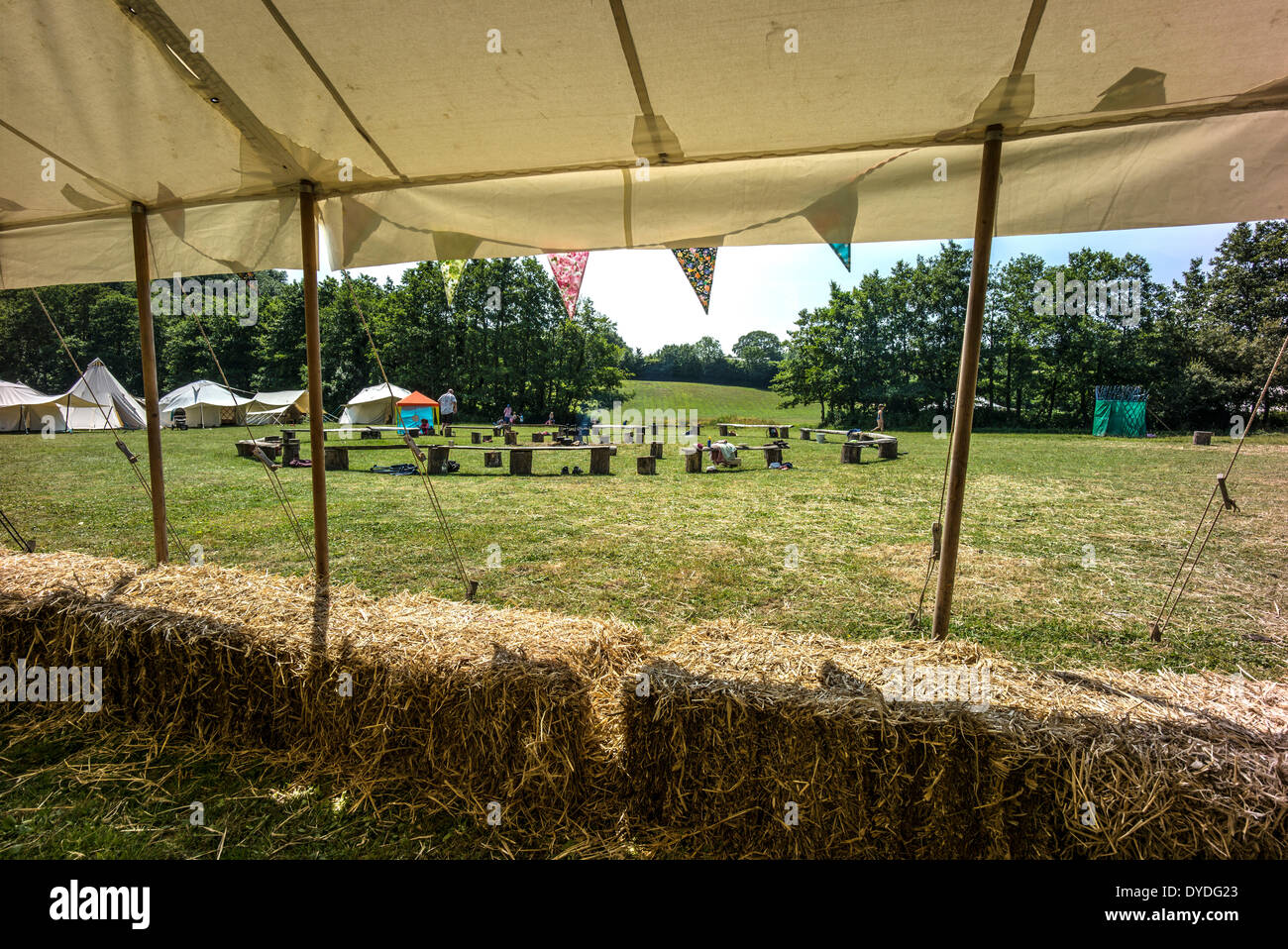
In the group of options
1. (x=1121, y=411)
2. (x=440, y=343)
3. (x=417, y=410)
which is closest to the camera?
(x=417, y=410)

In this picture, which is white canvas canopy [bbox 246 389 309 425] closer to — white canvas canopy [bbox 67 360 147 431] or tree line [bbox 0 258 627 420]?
white canvas canopy [bbox 67 360 147 431]

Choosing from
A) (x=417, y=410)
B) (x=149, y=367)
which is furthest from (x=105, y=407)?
(x=149, y=367)

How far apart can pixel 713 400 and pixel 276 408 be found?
121 ft

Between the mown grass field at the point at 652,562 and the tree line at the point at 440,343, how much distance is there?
29.0 meters

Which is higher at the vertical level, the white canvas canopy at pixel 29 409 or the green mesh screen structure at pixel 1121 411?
the green mesh screen structure at pixel 1121 411

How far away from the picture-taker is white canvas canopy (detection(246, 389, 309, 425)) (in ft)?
97.9

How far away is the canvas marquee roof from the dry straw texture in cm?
205

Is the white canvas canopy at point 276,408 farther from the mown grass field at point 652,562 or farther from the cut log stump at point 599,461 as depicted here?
the cut log stump at point 599,461

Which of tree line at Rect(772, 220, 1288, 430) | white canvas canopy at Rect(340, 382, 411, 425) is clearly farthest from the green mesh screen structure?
white canvas canopy at Rect(340, 382, 411, 425)

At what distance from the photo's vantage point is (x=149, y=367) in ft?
12.4

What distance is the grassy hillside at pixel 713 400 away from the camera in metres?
49.0

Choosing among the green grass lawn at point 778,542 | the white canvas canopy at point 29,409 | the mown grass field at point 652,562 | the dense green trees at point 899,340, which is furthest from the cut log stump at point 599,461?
the dense green trees at point 899,340

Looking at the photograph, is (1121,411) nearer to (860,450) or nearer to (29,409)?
(860,450)
